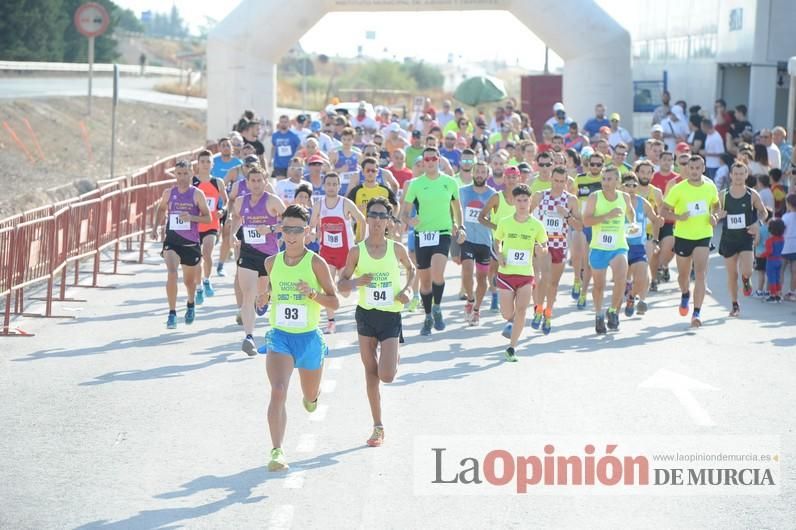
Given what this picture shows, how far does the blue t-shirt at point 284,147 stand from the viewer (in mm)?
23141

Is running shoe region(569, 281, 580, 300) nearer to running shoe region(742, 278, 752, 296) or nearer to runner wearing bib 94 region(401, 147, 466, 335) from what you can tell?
running shoe region(742, 278, 752, 296)

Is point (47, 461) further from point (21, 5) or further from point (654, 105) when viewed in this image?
point (21, 5)

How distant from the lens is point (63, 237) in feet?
54.2

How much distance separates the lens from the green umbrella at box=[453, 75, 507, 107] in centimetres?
4006

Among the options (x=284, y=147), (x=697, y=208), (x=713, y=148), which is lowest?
(x=697, y=208)

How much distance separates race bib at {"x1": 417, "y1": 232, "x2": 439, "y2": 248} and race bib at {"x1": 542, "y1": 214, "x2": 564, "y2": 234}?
1312 millimetres

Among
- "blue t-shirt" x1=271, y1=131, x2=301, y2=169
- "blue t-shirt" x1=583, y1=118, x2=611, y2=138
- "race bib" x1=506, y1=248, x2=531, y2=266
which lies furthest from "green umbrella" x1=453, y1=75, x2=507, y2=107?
"race bib" x1=506, y1=248, x2=531, y2=266

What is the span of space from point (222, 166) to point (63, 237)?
274 centimetres

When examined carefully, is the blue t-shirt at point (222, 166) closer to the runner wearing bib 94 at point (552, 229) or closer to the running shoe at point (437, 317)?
the running shoe at point (437, 317)

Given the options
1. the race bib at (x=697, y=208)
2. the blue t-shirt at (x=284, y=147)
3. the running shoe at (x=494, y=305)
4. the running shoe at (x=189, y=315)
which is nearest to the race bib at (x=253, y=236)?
the running shoe at (x=189, y=315)

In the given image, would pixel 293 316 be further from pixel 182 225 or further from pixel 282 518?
pixel 182 225

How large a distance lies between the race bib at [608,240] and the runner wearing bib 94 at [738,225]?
73.7 inches

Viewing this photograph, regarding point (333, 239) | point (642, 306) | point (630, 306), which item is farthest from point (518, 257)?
point (642, 306)

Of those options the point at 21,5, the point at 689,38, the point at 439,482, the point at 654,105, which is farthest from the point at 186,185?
the point at 21,5
